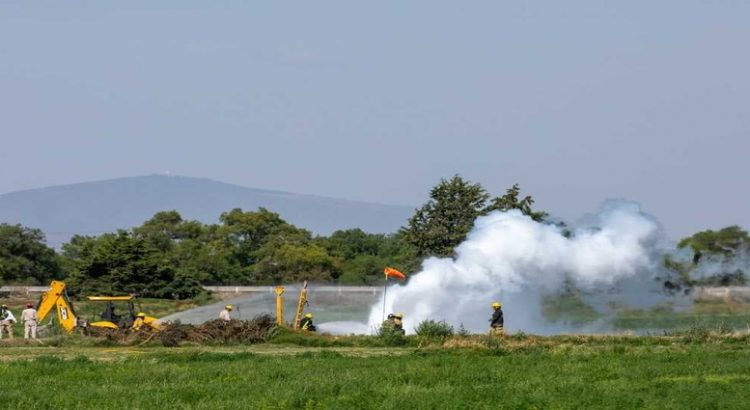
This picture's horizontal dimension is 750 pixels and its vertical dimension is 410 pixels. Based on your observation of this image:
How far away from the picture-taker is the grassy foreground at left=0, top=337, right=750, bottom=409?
78.6 feet

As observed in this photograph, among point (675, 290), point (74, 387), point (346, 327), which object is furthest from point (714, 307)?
point (74, 387)

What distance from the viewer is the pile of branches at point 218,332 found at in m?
43.6

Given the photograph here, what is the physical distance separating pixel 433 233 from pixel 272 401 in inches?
2087

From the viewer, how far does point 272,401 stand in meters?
23.7

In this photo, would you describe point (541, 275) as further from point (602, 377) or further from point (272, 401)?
point (272, 401)

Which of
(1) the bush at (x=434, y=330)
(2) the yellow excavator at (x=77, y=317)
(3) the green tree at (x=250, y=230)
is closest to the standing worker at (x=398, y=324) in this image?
(1) the bush at (x=434, y=330)

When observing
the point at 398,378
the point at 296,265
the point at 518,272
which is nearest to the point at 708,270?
the point at 518,272

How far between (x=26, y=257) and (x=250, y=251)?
79.8 ft

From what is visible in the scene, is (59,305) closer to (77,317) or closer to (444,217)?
(77,317)

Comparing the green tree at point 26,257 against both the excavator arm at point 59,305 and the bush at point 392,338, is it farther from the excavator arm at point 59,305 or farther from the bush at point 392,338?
the bush at point 392,338

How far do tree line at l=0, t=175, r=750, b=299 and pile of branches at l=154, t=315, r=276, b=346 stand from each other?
63.5ft

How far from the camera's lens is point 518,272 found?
54906mm

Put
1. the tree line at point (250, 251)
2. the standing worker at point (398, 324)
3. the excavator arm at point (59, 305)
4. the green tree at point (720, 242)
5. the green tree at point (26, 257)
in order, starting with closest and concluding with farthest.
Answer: the standing worker at point (398, 324) → the excavator arm at point (59, 305) → the green tree at point (720, 242) → the tree line at point (250, 251) → the green tree at point (26, 257)

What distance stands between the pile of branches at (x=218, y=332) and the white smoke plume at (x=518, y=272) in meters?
9.94
